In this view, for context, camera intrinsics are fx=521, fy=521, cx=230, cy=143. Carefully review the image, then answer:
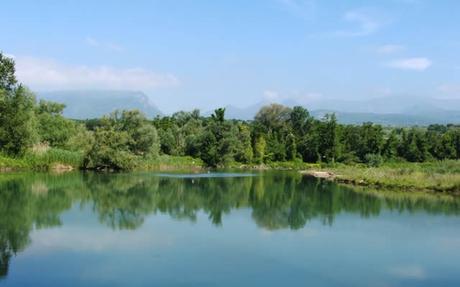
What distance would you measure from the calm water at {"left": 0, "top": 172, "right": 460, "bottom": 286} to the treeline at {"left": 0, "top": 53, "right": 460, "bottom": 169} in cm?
2128

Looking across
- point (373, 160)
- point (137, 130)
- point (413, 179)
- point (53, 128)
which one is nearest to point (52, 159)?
point (137, 130)

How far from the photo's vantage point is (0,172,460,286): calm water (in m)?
12.5

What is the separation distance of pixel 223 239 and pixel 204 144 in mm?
52864

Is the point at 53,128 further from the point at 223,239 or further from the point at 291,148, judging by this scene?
the point at 223,239

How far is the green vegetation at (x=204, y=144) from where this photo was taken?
4931cm

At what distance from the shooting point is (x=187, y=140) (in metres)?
73.8

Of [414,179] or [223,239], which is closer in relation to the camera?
[223,239]

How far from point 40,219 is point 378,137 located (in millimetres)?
64480

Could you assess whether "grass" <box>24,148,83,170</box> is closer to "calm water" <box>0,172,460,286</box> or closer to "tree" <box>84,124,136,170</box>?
"tree" <box>84,124,136,170</box>

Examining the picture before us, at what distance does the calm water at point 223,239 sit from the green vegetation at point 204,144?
1345cm

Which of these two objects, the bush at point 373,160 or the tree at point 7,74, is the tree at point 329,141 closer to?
the bush at point 373,160

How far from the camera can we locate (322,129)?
258 ft

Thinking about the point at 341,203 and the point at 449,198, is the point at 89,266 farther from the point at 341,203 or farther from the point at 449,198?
the point at 449,198

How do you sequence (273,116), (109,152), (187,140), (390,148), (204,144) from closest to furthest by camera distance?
(109,152) < (204,144) < (187,140) < (390,148) < (273,116)
